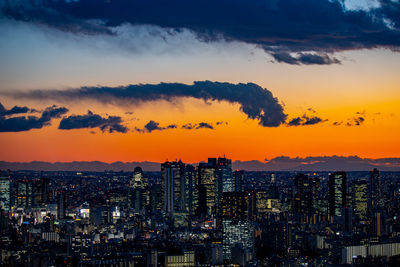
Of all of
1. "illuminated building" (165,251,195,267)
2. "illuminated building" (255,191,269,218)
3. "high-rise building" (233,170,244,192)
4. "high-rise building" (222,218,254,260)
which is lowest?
"illuminated building" (165,251,195,267)

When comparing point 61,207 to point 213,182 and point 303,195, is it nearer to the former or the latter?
point 213,182

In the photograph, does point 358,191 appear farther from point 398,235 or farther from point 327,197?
point 398,235

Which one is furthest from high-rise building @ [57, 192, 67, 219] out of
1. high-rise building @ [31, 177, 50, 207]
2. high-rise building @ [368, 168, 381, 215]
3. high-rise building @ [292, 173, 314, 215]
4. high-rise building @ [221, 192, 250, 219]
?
high-rise building @ [368, 168, 381, 215]

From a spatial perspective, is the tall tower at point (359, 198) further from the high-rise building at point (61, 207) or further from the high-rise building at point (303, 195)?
the high-rise building at point (61, 207)

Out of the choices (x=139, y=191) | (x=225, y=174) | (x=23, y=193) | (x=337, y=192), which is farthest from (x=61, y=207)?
(x=337, y=192)

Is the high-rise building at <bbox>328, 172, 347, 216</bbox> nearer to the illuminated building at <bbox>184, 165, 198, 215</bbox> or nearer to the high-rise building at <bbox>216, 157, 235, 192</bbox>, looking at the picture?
the high-rise building at <bbox>216, 157, 235, 192</bbox>

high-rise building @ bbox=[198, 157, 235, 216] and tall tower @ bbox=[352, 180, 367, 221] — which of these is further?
high-rise building @ bbox=[198, 157, 235, 216]

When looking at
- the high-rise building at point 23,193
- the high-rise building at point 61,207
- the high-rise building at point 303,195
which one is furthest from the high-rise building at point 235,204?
the high-rise building at point 23,193
